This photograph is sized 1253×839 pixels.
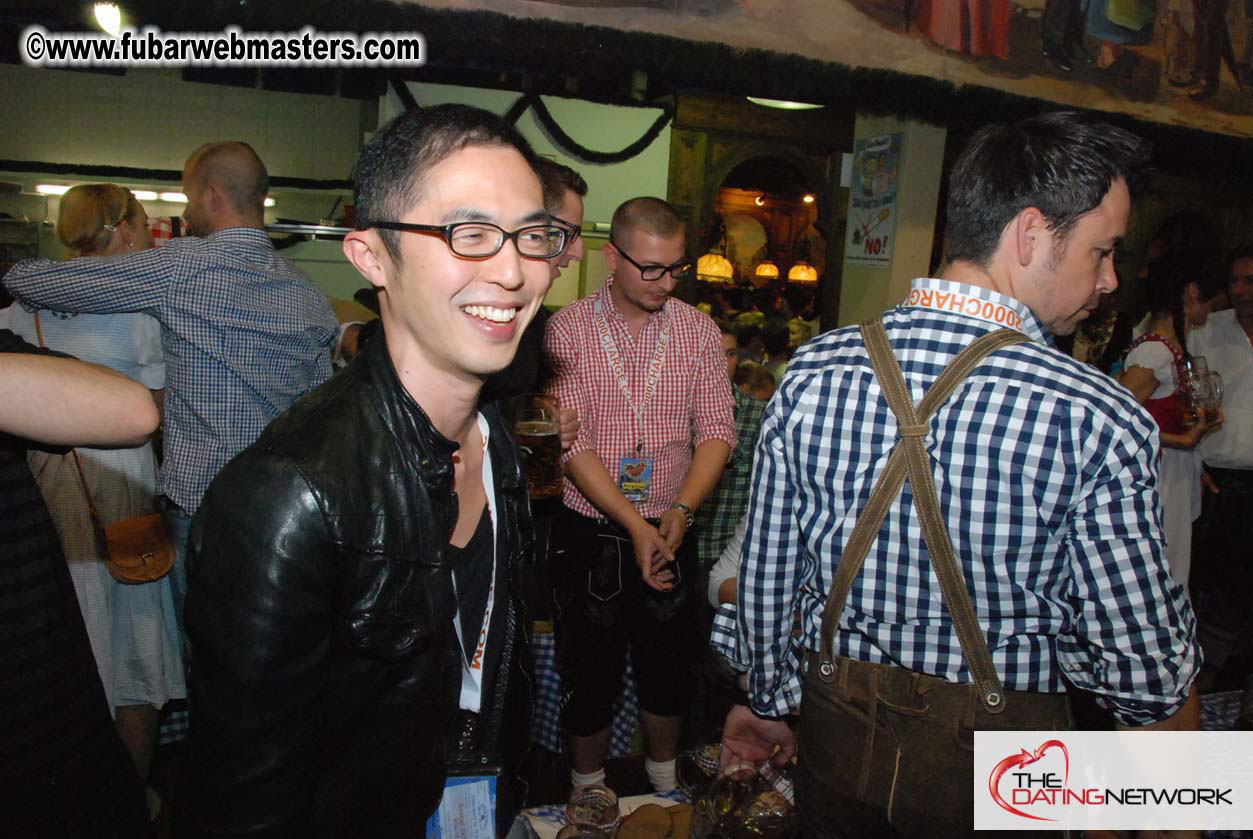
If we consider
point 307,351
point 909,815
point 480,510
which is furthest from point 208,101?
point 909,815

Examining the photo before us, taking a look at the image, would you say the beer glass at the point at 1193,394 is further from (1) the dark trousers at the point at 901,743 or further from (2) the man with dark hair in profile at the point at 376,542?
(2) the man with dark hair in profile at the point at 376,542

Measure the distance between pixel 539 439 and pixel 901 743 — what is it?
44.3 inches

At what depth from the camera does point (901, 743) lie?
1.60 metres

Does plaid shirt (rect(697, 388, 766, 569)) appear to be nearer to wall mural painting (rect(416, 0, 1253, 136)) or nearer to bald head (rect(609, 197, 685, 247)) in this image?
bald head (rect(609, 197, 685, 247))

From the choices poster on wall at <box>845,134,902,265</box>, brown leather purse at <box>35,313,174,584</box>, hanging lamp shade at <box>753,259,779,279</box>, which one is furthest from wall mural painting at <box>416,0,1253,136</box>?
hanging lamp shade at <box>753,259,779,279</box>

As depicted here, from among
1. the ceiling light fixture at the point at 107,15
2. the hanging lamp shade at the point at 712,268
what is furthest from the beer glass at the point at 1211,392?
the hanging lamp shade at the point at 712,268

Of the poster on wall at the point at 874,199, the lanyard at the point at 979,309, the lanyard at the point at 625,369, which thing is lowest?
the lanyard at the point at 625,369

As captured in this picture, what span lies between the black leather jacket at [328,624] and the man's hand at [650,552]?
1.49 m

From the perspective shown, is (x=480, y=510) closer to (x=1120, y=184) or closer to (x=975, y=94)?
(x=1120, y=184)

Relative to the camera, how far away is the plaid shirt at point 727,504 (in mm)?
4004

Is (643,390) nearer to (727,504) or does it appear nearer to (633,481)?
(633,481)

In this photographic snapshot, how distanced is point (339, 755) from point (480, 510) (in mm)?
538

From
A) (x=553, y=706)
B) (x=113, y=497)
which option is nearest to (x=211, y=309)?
(x=113, y=497)

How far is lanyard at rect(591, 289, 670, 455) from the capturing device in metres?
3.07
